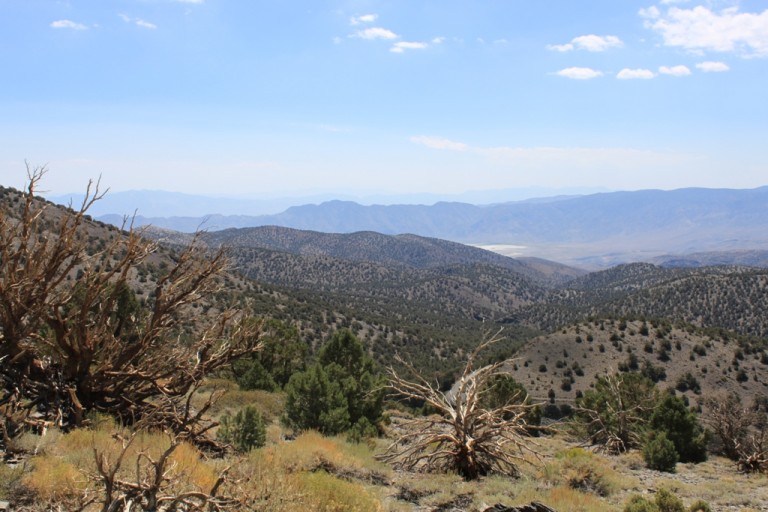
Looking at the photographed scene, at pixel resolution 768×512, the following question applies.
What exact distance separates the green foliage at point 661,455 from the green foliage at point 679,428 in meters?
3.12

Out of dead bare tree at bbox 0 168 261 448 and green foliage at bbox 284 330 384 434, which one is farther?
green foliage at bbox 284 330 384 434

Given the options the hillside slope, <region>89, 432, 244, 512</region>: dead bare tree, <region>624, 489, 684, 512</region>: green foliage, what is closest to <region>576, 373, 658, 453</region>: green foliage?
<region>624, 489, 684, 512</region>: green foliage

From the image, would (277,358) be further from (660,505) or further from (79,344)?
(660,505)

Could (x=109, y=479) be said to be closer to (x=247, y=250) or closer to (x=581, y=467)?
(x=581, y=467)

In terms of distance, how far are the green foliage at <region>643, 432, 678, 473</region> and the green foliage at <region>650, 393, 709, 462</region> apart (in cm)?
312

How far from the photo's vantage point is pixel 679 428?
56.1 feet

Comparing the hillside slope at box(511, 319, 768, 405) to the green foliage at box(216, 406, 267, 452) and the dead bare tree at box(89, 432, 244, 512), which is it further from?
the dead bare tree at box(89, 432, 244, 512)

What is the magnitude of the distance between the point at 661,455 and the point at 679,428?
4068 mm

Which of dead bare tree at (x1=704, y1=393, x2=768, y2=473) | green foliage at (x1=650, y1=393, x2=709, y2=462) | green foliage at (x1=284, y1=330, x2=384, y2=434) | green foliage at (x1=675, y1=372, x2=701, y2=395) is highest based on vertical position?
green foliage at (x1=284, y1=330, x2=384, y2=434)

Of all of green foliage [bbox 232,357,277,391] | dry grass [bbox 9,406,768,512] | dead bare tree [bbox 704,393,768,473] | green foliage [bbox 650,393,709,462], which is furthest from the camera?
green foliage [bbox 232,357,277,391]

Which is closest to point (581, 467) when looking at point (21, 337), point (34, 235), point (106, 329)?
point (106, 329)

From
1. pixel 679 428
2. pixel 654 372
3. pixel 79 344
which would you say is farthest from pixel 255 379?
pixel 654 372

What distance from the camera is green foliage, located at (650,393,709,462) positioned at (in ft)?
55.6

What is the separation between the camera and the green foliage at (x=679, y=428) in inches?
667
